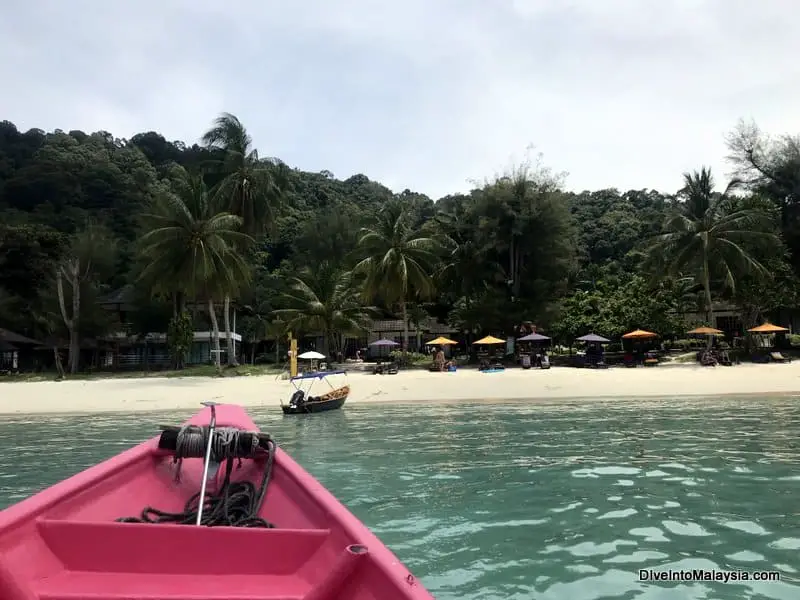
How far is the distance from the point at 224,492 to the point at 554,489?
4.45 meters

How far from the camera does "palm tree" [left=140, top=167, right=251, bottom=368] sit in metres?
28.0

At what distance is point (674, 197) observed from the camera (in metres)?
34.6

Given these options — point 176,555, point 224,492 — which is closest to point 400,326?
point 224,492

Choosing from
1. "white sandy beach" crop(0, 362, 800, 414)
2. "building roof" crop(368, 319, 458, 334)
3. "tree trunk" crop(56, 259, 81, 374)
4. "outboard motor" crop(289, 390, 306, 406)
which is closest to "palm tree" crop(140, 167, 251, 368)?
"white sandy beach" crop(0, 362, 800, 414)

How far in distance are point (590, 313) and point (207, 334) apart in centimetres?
2405

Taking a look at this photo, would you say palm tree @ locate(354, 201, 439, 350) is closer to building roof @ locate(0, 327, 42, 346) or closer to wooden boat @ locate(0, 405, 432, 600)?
building roof @ locate(0, 327, 42, 346)

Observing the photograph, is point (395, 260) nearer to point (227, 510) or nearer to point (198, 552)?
point (227, 510)

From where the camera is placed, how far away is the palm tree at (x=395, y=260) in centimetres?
3142

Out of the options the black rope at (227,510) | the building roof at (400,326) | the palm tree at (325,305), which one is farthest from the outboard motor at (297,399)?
the building roof at (400,326)

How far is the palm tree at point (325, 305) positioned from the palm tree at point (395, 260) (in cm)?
110

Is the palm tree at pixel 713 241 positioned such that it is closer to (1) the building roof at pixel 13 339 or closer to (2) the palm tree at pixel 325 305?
(2) the palm tree at pixel 325 305

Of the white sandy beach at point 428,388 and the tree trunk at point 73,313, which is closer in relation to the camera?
the white sandy beach at point 428,388

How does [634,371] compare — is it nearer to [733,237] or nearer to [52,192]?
[733,237]

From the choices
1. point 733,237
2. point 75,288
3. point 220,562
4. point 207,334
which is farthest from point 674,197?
point 220,562
